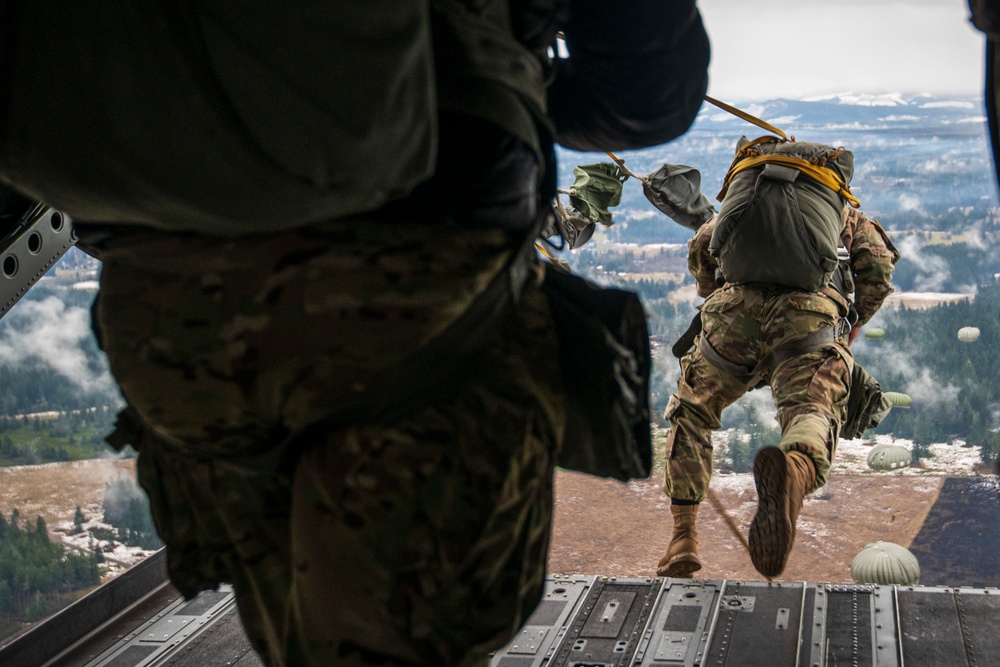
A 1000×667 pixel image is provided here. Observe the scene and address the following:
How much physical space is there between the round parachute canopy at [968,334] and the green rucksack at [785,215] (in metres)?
13.3

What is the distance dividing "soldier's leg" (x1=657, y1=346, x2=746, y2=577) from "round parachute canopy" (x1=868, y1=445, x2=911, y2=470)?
34.0ft

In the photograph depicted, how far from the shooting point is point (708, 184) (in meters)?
5.60

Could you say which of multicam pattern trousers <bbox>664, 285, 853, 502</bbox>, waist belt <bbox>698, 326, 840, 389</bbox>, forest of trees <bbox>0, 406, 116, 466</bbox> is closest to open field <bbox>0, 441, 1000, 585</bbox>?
forest of trees <bbox>0, 406, 116, 466</bbox>

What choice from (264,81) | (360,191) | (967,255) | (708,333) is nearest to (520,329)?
(360,191)

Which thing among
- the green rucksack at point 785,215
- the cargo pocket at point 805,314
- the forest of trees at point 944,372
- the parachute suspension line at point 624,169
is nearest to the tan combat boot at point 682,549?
the cargo pocket at point 805,314

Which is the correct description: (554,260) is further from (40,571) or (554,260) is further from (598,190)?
(40,571)

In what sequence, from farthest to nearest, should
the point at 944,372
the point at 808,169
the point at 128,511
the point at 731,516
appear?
the point at 944,372
the point at 731,516
the point at 128,511
the point at 808,169

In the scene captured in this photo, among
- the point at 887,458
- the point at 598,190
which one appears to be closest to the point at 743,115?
the point at 598,190

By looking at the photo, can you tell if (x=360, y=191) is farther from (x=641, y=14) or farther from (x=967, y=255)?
(x=967, y=255)

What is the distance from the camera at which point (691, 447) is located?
4.59 metres

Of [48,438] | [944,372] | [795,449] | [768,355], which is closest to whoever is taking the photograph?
[795,449]

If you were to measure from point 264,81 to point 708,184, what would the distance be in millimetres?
4990

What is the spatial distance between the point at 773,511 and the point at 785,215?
4.27 feet

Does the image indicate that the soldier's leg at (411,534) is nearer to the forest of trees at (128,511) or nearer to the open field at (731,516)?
the open field at (731,516)
